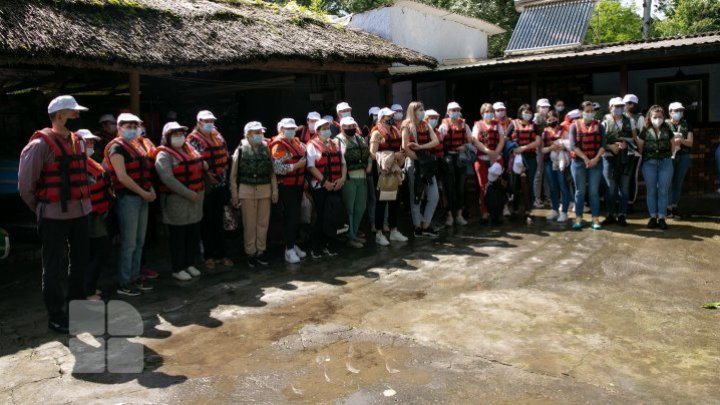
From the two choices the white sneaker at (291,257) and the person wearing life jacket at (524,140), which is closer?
the white sneaker at (291,257)

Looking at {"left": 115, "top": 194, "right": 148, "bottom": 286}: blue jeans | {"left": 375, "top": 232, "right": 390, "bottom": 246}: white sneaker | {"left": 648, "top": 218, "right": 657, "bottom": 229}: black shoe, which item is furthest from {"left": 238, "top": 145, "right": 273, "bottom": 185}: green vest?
{"left": 648, "top": 218, "right": 657, "bottom": 229}: black shoe

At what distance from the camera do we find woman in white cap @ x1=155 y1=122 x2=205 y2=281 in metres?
6.55

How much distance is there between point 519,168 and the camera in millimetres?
9492

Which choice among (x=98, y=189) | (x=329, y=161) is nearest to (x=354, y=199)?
(x=329, y=161)

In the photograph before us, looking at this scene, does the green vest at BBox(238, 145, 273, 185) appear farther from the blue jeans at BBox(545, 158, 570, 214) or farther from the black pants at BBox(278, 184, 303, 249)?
the blue jeans at BBox(545, 158, 570, 214)

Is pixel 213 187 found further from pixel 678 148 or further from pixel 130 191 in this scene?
pixel 678 148

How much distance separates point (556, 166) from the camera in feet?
31.6

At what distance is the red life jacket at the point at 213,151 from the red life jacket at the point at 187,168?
46 centimetres

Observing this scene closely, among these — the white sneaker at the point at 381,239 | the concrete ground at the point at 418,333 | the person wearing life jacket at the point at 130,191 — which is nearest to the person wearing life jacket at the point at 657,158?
the concrete ground at the point at 418,333

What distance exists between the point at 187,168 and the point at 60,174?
63.6 inches

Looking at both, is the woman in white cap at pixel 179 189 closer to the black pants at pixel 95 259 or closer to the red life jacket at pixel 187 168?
the red life jacket at pixel 187 168

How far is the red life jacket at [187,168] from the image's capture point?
6602mm

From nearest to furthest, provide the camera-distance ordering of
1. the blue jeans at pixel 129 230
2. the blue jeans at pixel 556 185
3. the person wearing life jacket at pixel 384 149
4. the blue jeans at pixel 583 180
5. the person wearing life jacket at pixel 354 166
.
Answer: the blue jeans at pixel 129 230, the person wearing life jacket at pixel 354 166, the person wearing life jacket at pixel 384 149, the blue jeans at pixel 583 180, the blue jeans at pixel 556 185

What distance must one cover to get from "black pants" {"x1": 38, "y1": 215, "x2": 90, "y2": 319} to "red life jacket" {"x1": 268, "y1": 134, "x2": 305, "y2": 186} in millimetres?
2598
